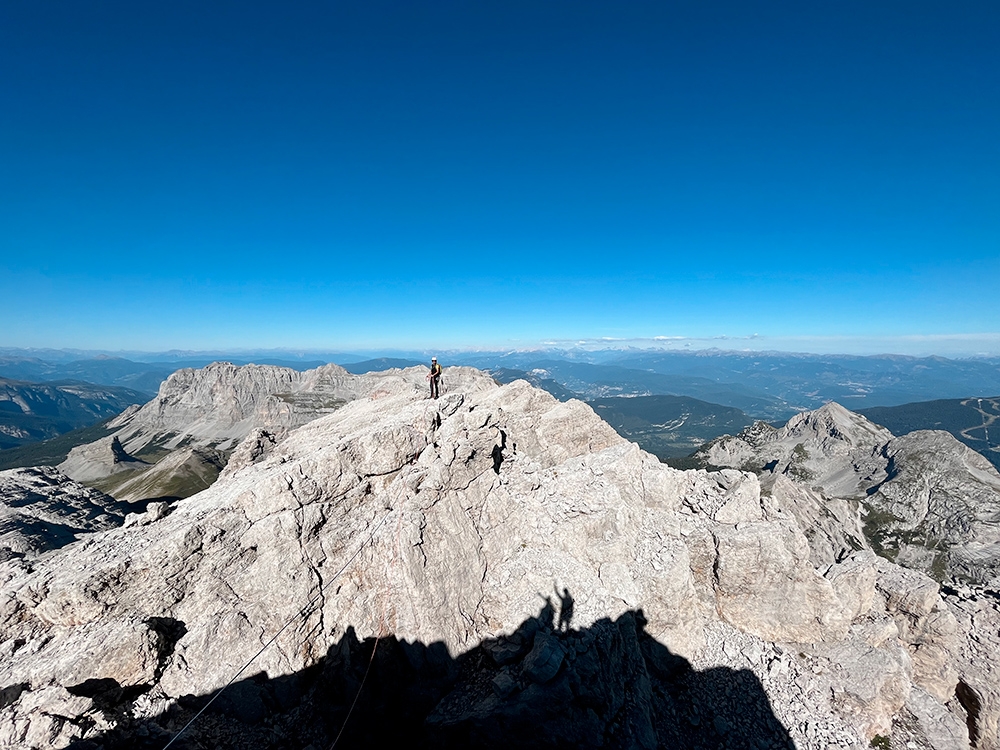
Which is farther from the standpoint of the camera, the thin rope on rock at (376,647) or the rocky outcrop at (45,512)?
the rocky outcrop at (45,512)

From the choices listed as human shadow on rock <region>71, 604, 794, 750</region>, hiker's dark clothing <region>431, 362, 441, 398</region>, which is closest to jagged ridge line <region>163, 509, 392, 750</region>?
human shadow on rock <region>71, 604, 794, 750</region>

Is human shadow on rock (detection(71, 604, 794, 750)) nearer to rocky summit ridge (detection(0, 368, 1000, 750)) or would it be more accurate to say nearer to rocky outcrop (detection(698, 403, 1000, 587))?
rocky summit ridge (detection(0, 368, 1000, 750))

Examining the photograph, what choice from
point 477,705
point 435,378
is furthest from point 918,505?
point 477,705

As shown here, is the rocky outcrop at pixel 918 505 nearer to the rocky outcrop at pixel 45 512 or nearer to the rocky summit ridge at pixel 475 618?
the rocky summit ridge at pixel 475 618

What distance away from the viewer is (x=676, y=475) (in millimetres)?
32812

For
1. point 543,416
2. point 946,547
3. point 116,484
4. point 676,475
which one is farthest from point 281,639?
point 116,484

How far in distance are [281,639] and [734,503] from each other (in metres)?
30.9

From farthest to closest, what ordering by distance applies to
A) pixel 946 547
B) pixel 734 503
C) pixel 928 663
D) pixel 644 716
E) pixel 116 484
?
pixel 116 484
pixel 946 547
pixel 734 503
pixel 928 663
pixel 644 716

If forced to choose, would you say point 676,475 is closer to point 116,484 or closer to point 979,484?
point 979,484

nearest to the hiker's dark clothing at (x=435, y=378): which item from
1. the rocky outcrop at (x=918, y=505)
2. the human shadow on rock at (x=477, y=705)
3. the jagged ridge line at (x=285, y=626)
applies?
the jagged ridge line at (x=285, y=626)

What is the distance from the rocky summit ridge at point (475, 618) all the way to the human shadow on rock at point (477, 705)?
0.10m

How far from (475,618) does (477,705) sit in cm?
407

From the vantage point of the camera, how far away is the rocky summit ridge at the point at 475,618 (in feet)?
59.2

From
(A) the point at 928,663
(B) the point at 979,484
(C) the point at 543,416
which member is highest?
(C) the point at 543,416
